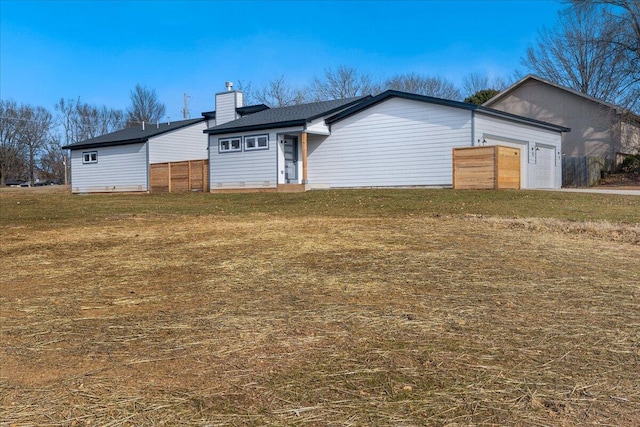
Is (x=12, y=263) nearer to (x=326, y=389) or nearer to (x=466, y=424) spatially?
(x=326, y=389)

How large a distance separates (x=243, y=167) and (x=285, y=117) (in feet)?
9.87

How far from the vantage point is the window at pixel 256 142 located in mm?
23628

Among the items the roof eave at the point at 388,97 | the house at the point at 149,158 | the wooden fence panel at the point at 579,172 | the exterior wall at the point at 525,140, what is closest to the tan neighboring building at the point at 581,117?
the wooden fence panel at the point at 579,172

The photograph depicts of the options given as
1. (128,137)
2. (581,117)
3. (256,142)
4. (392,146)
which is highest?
(581,117)

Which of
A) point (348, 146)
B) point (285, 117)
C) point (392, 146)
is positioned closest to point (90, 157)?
point (285, 117)

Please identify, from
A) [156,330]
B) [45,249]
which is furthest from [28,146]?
[156,330]

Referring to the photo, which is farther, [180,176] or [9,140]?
[9,140]

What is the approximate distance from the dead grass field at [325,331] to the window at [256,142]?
53.3 feet

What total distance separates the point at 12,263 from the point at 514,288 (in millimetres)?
5760

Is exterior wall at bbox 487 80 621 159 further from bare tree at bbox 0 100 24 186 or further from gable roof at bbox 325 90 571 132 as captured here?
bare tree at bbox 0 100 24 186

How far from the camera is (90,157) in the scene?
104 ft

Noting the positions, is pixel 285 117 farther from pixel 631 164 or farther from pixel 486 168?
pixel 631 164

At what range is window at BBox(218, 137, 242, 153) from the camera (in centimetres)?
2464

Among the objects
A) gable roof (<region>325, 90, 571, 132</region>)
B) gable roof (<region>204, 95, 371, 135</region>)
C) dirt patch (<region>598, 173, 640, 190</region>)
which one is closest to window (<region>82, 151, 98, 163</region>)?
gable roof (<region>204, 95, 371, 135</region>)
